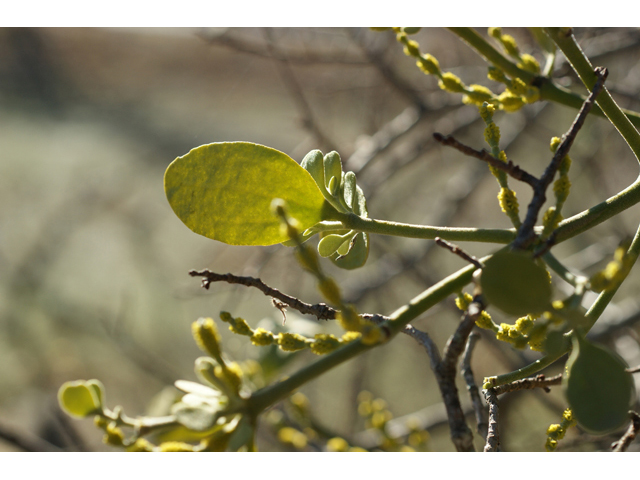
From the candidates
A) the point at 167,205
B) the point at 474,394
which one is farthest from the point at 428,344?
the point at 167,205

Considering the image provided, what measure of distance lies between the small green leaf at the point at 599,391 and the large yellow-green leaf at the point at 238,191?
143 millimetres

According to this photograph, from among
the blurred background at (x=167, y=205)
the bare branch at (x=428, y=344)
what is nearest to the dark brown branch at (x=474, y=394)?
the bare branch at (x=428, y=344)

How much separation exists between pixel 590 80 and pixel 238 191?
0.22m

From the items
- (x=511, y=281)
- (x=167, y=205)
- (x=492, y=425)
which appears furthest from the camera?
(x=167, y=205)

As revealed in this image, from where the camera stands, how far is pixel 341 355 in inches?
7.1

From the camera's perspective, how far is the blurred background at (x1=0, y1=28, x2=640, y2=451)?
3.90 ft

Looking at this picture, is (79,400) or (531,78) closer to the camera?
(79,400)

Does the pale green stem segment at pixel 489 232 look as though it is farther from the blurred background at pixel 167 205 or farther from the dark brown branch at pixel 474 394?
the blurred background at pixel 167 205

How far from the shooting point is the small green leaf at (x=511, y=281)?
175mm

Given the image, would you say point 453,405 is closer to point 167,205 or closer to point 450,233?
point 450,233

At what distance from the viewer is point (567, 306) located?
19 centimetres

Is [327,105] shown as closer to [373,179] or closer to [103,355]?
[373,179]

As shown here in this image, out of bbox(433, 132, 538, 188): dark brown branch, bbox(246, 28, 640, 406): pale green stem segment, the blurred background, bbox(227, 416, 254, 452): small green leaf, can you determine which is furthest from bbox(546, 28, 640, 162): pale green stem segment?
the blurred background
